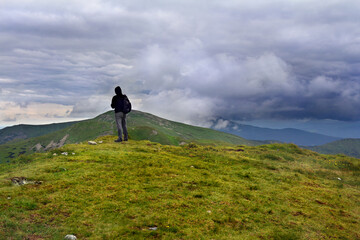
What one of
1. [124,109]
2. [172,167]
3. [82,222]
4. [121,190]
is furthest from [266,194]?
[124,109]

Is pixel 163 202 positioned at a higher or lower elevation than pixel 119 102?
lower

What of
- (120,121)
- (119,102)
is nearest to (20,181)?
(119,102)

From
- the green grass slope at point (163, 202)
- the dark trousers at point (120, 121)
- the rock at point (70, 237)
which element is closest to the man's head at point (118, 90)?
the dark trousers at point (120, 121)

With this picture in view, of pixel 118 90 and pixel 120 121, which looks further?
pixel 120 121

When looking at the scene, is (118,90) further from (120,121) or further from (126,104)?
(120,121)

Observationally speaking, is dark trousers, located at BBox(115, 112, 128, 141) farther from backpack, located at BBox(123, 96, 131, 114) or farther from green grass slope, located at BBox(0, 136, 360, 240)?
green grass slope, located at BBox(0, 136, 360, 240)

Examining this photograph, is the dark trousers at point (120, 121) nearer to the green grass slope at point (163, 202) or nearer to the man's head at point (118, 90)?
the man's head at point (118, 90)

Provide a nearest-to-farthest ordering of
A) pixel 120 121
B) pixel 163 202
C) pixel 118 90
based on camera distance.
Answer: pixel 163 202 < pixel 118 90 < pixel 120 121

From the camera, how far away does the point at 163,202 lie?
14.6 metres

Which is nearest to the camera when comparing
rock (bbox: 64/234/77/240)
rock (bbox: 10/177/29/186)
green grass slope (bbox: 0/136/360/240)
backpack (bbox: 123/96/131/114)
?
rock (bbox: 64/234/77/240)

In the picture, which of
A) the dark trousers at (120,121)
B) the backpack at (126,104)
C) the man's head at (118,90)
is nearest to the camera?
the man's head at (118,90)

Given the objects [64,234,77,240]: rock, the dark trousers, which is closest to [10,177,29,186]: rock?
[64,234,77,240]: rock

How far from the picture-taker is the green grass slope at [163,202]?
11.6 m

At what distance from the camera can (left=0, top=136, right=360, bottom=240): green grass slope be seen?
1165 centimetres
